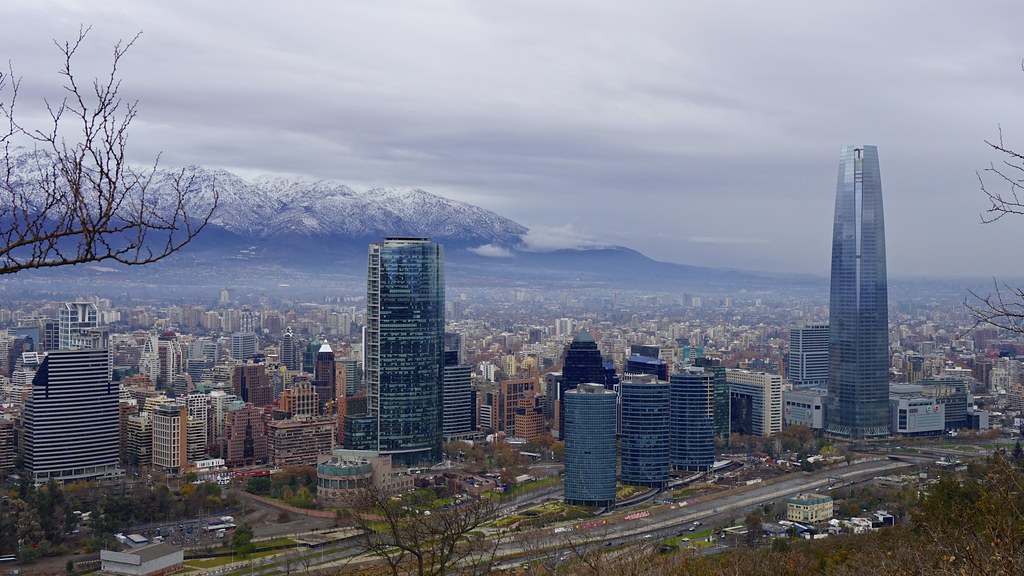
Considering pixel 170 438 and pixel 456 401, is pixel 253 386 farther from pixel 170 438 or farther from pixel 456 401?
pixel 170 438

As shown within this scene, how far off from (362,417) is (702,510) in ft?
21.4

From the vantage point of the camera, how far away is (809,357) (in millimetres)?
25703

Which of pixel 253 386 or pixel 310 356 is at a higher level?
pixel 310 356

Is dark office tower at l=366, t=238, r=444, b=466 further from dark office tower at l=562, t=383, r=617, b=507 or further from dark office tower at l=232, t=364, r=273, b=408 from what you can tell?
dark office tower at l=232, t=364, r=273, b=408

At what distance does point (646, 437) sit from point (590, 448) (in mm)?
1860

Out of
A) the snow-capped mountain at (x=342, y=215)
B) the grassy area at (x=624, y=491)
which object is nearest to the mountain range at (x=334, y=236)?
the snow-capped mountain at (x=342, y=215)

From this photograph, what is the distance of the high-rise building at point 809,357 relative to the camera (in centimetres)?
2564

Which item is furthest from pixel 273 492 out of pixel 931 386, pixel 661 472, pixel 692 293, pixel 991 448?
pixel 692 293

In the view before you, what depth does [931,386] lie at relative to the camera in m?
22.2

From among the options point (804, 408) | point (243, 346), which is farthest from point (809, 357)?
point (243, 346)

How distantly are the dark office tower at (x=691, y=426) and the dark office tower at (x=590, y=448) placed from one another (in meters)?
3.20

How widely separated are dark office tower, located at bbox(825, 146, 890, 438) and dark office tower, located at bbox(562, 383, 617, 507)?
947 cm

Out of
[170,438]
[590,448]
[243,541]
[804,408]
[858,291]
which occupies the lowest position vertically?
[243,541]

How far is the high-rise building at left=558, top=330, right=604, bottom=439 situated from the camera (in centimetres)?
1950
